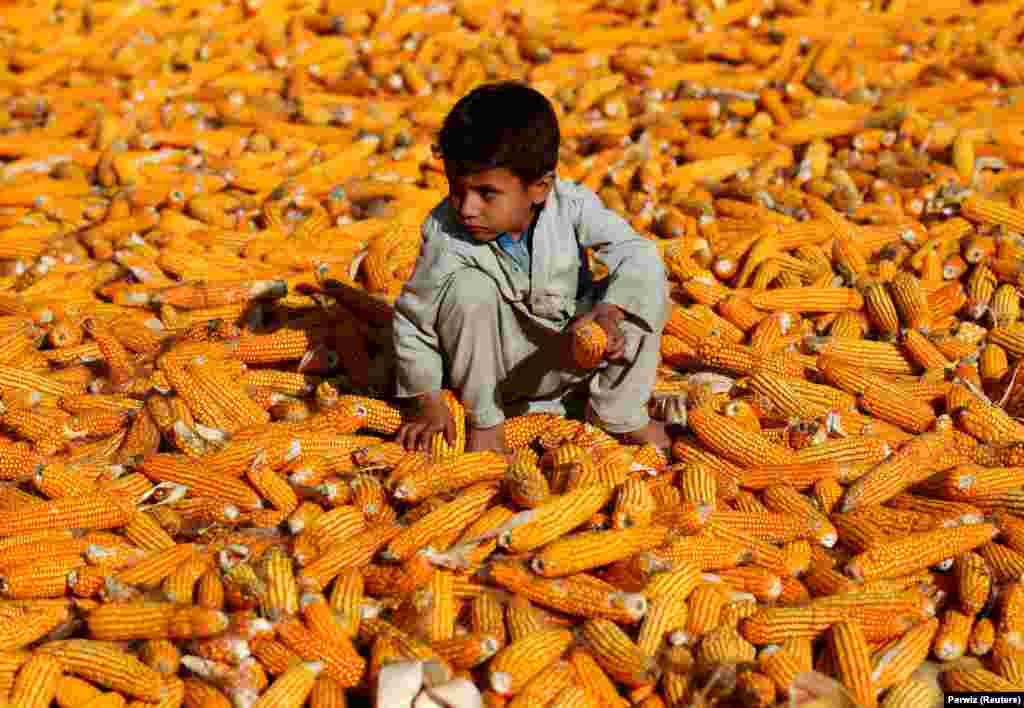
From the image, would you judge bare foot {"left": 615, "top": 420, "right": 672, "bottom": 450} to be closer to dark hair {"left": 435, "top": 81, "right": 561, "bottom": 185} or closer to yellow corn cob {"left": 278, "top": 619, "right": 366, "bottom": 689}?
dark hair {"left": 435, "top": 81, "right": 561, "bottom": 185}

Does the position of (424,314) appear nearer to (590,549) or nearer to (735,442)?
(590,549)

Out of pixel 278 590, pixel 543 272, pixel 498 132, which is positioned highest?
pixel 498 132

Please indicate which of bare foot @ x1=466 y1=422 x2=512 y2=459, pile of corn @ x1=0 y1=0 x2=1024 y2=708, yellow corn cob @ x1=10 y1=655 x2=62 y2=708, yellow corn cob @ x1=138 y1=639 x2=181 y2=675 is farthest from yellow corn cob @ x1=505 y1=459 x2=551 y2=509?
yellow corn cob @ x1=10 y1=655 x2=62 y2=708

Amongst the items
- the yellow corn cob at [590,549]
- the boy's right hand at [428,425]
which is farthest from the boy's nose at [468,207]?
the yellow corn cob at [590,549]

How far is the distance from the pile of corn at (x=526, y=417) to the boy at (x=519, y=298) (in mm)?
183

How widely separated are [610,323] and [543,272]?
0.98ft

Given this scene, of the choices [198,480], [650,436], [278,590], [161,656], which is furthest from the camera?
[650,436]

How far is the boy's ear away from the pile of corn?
0.88 m

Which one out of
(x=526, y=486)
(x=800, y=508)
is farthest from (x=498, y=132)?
(x=800, y=508)

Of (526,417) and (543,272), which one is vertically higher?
(543,272)

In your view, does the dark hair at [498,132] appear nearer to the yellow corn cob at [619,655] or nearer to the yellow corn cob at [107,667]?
the yellow corn cob at [619,655]

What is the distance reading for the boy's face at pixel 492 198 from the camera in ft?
11.6

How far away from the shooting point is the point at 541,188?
3.66m

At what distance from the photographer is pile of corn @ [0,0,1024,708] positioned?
3.21m
